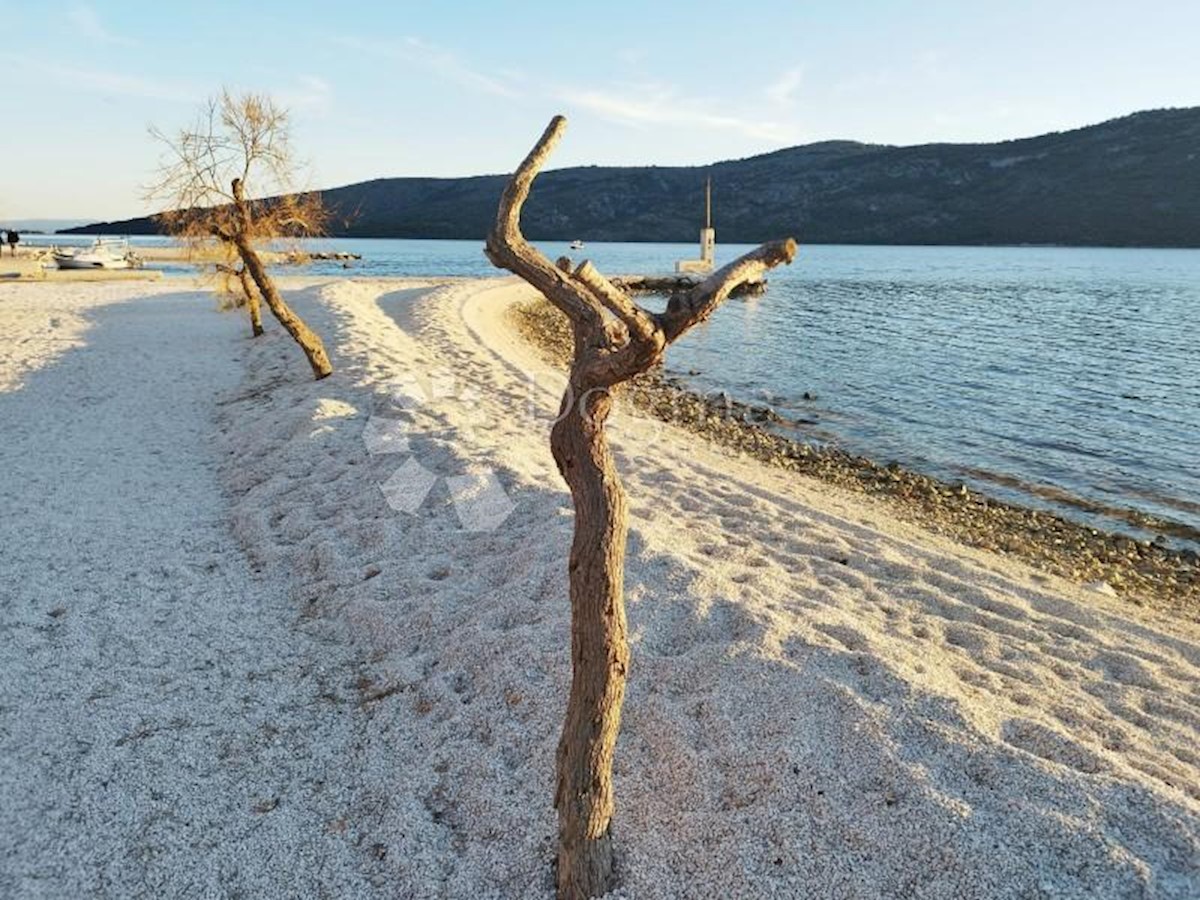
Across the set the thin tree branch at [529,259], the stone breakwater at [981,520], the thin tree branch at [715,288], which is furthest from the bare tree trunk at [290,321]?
the thin tree branch at [715,288]

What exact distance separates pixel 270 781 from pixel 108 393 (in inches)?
523

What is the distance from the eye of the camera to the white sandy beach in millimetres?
3801

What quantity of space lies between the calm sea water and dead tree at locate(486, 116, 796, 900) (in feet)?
35.5

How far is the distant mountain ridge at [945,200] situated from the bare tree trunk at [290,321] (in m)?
115

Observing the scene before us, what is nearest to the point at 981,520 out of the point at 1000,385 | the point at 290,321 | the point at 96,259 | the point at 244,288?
the point at 290,321

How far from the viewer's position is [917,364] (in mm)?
26172

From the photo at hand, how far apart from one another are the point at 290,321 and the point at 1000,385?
18726mm

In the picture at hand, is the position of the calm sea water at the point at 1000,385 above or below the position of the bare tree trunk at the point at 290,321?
below

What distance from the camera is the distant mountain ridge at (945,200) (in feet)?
445

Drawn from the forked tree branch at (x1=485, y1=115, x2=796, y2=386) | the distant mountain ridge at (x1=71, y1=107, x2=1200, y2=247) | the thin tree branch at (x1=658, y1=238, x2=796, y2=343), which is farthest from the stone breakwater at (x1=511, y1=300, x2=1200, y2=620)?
the distant mountain ridge at (x1=71, y1=107, x2=1200, y2=247)

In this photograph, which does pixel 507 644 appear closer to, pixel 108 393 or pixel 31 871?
pixel 31 871

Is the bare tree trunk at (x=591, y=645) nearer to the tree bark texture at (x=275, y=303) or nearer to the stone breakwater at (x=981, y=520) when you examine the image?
the stone breakwater at (x=981, y=520)

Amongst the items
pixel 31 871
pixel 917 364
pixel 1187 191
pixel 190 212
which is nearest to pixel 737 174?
pixel 1187 191

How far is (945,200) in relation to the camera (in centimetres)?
16300
